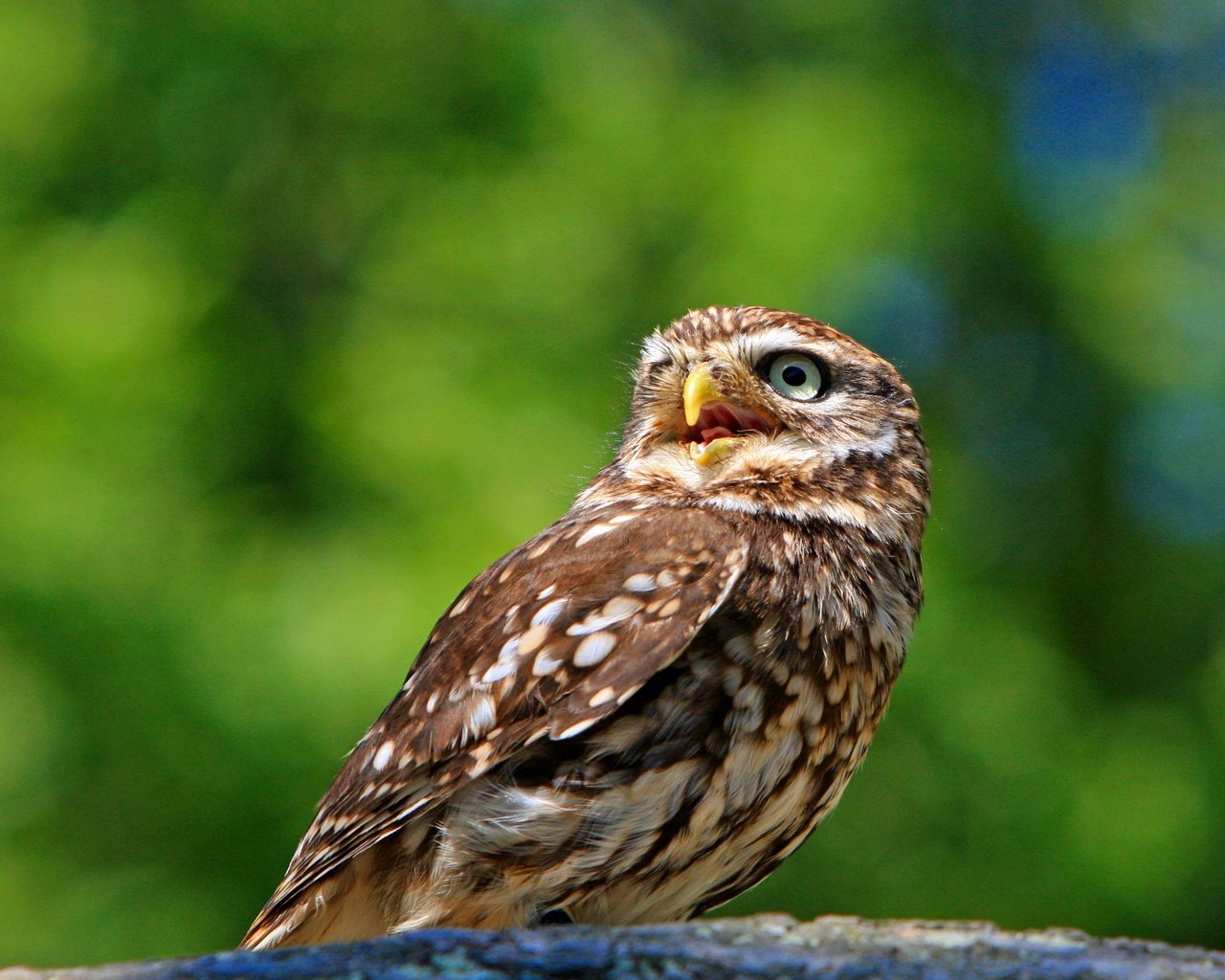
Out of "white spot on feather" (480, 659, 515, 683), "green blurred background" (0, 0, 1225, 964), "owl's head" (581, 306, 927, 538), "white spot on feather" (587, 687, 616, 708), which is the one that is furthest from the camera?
"green blurred background" (0, 0, 1225, 964)

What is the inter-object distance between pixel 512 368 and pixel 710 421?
316cm

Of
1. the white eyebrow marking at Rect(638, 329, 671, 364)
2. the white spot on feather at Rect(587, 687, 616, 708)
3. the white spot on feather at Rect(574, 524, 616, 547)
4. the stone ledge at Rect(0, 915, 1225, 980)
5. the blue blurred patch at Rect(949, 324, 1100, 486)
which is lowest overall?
the stone ledge at Rect(0, 915, 1225, 980)

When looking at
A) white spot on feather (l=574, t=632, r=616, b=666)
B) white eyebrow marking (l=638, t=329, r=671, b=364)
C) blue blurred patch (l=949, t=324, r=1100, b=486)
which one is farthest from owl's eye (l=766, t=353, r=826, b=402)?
blue blurred patch (l=949, t=324, r=1100, b=486)

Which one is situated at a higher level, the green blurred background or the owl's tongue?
the green blurred background

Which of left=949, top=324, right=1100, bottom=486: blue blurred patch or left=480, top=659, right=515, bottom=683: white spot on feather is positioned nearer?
left=480, top=659, right=515, bottom=683: white spot on feather

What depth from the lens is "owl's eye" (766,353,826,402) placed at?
137 inches

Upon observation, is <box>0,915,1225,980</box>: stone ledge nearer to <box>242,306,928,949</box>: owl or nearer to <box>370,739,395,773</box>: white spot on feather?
<box>242,306,928,949</box>: owl

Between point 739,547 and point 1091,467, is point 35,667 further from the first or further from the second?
point 1091,467

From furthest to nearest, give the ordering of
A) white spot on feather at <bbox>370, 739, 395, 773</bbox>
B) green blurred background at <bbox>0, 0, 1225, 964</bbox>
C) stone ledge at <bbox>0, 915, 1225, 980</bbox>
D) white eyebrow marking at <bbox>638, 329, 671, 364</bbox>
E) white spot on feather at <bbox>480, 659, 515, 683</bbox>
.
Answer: green blurred background at <bbox>0, 0, 1225, 964</bbox> < white eyebrow marking at <bbox>638, 329, 671, 364</bbox> < white spot on feather at <bbox>370, 739, 395, 773</bbox> < white spot on feather at <bbox>480, 659, 515, 683</bbox> < stone ledge at <bbox>0, 915, 1225, 980</bbox>

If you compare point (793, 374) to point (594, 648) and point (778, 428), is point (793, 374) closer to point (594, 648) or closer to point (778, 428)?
point (778, 428)

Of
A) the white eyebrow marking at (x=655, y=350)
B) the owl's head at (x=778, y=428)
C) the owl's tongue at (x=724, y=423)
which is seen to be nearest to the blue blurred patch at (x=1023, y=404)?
the white eyebrow marking at (x=655, y=350)

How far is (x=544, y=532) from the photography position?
344 centimetres

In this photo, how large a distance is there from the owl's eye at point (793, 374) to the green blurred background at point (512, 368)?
7.74 ft

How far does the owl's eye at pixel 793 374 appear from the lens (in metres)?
3.48
